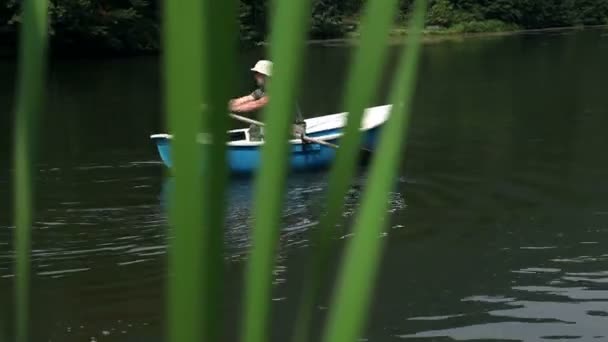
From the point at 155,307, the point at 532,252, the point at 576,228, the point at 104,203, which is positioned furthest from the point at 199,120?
the point at 104,203

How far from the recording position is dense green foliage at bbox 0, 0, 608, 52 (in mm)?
23078

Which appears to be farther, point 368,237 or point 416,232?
point 416,232

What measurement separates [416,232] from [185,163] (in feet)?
21.1

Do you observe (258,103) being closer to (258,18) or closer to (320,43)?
(258,18)

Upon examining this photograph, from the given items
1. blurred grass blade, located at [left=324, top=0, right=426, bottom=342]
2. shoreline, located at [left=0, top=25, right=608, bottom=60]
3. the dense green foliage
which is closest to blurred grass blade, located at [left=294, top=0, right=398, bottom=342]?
blurred grass blade, located at [left=324, top=0, right=426, bottom=342]

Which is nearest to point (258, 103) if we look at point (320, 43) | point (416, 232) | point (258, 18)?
point (416, 232)

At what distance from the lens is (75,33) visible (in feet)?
87.0

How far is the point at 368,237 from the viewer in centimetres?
41

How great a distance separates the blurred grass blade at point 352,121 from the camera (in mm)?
415

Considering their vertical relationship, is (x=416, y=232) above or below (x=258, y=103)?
below

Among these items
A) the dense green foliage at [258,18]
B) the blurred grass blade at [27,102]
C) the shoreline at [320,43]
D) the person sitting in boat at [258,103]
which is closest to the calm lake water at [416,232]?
the person sitting in boat at [258,103]

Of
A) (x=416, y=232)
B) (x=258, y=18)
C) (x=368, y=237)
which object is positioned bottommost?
(x=416, y=232)

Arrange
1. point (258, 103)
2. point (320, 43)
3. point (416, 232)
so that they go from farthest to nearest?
point (320, 43), point (416, 232), point (258, 103)

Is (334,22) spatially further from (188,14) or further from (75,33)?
(188,14)
